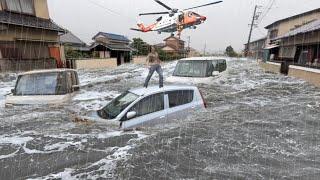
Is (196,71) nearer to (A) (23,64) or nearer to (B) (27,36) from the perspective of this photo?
(A) (23,64)

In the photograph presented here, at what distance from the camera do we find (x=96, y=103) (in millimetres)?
A: 11070

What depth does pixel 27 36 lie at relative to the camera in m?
23.0

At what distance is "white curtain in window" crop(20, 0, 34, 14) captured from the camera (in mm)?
22828

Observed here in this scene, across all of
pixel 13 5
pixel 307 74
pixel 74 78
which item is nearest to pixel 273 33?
pixel 307 74

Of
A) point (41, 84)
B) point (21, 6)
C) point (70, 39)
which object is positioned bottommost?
point (41, 84)

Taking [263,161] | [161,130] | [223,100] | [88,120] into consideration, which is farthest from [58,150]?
[223,100]

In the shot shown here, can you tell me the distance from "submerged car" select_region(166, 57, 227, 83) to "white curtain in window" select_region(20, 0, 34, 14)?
45.7ft

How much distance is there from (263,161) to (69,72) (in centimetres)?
654

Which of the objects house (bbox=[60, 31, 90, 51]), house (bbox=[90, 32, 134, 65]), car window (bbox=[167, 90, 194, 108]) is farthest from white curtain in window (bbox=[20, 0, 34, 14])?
car window (bbox=[167, 90, 194, 108])

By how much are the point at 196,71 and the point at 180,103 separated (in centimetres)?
747

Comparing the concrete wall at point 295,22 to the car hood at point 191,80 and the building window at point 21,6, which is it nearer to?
the car hood at point 191,80

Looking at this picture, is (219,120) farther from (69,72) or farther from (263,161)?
(69,72)

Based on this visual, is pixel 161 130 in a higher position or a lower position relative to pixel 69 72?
lower

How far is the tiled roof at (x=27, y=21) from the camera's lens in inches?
819
